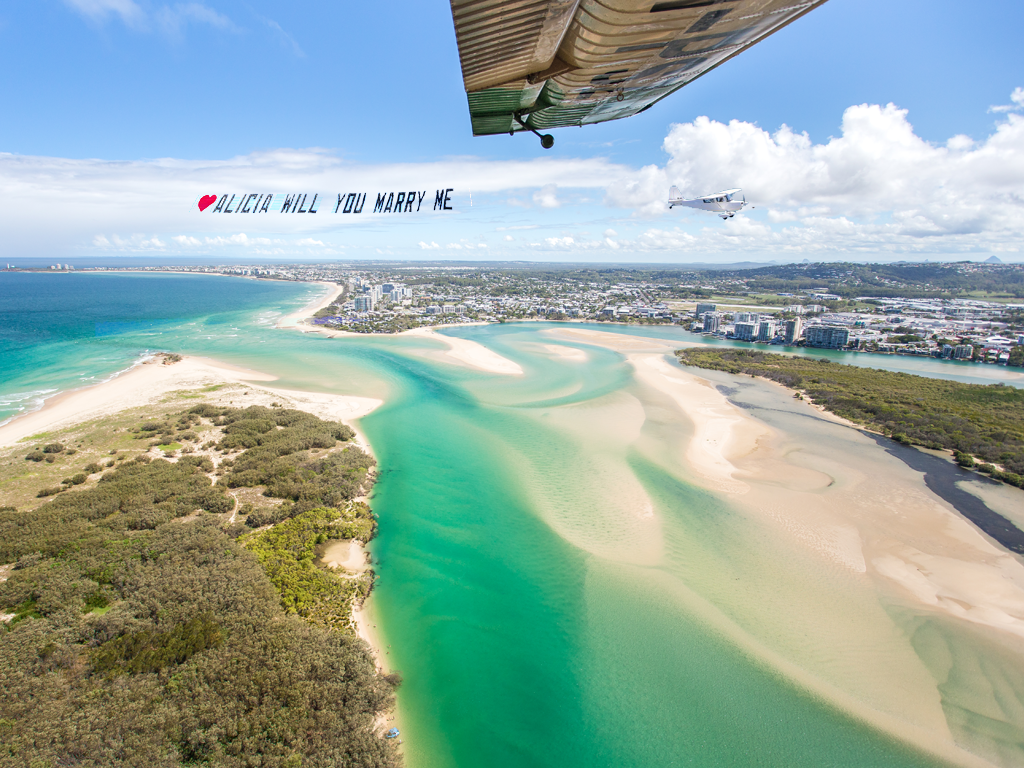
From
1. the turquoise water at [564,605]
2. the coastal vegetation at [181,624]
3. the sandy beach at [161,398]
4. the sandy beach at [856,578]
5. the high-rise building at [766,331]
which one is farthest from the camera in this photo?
the high-rise building at [766,331]

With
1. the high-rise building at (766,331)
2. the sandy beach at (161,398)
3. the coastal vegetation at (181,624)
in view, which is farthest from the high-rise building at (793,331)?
the coastal vegetation at (181,624)

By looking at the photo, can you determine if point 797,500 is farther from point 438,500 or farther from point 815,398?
point 815,398

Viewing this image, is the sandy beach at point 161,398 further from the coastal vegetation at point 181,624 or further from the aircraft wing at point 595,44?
the aircraft wing at point 595,44

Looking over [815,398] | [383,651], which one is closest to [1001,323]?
[815,398]

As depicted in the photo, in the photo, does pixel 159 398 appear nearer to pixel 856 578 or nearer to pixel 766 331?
pixel 856 578

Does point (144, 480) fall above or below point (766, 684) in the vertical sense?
above

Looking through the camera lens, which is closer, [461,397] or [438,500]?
[438,500]
